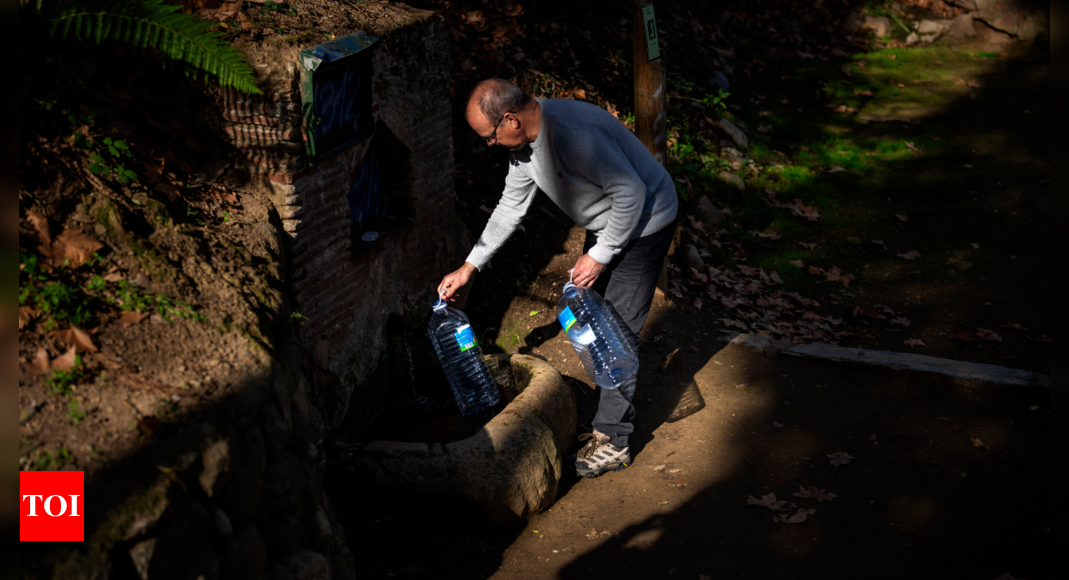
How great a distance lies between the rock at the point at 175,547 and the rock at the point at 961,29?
50.6ft

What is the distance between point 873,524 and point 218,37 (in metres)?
4.48

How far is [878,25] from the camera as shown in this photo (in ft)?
45.1

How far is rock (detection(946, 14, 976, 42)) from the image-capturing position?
13.6 m

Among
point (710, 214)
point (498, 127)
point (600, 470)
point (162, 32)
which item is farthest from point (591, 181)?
point (710, 214)

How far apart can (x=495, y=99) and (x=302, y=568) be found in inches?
95.3

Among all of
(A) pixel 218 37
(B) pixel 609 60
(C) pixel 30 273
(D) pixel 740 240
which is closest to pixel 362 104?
(A) pixel 218 37

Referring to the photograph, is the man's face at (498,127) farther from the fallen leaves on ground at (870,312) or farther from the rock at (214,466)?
the fallen leaves on ground at (870,312)

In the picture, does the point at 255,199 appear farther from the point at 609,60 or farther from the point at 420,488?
the point at 609,60

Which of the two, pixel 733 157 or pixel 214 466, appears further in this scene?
pixel 733 157

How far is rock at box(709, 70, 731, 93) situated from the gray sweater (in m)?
7.21

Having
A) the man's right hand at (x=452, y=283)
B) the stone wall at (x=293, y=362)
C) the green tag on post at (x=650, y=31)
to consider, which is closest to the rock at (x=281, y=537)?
the stone wall at (x=293, y=362)

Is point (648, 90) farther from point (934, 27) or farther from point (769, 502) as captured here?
point (934, 27)

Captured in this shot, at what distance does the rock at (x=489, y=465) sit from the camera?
3.91 meters

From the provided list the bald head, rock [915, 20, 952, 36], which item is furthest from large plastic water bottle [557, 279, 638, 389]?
rock [915, 20, 952, 36]
